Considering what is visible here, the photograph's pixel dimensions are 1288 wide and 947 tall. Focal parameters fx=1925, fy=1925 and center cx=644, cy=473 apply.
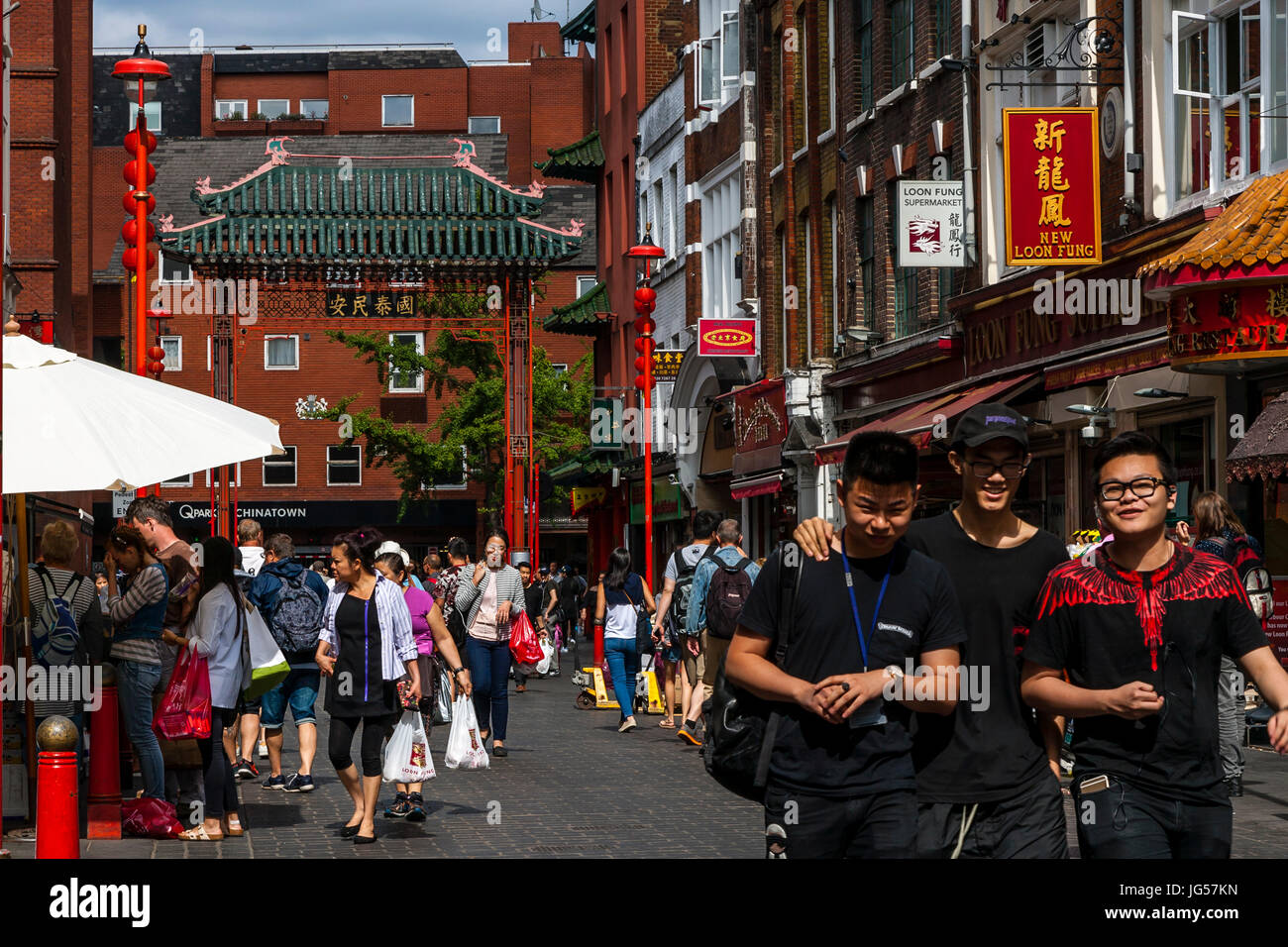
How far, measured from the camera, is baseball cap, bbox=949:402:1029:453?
598 centimetres

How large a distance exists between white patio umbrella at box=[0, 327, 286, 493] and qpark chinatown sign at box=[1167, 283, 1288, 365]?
9.03 metres

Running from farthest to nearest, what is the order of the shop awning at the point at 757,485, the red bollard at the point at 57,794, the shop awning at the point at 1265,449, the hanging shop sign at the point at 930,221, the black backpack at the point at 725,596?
the shop awning at the point at 757,485 → the hanging shop sign at the point at 930,221 → the black backpack at the point at 725,596 → the shop awning at the point at 1265,449 → the red bollard at the point at 57,794

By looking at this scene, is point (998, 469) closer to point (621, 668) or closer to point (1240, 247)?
point (1240, 247)

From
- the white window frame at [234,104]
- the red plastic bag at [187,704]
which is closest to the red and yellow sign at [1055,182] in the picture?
the red plastic bag at [187,704]

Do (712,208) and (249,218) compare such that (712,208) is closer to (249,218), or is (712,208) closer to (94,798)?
(249,218)

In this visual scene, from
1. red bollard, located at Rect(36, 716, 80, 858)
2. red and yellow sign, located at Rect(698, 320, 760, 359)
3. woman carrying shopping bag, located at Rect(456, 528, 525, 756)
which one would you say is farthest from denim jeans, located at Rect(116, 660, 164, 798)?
red and yellow sign, located at Rect(698, 320, 760, 359)

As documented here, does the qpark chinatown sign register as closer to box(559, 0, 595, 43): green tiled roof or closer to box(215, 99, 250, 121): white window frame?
box(559, 0, 595, 43): green tiled roof

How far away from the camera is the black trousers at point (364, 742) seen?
11492 mm

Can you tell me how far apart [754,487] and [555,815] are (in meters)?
21.5

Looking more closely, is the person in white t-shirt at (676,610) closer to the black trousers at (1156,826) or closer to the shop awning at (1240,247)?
the shop awning at (1240,247)

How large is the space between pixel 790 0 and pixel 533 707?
14.5 metres

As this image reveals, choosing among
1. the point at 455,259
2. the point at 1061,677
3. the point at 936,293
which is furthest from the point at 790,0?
the point at 1061,677

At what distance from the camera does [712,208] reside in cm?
3862
